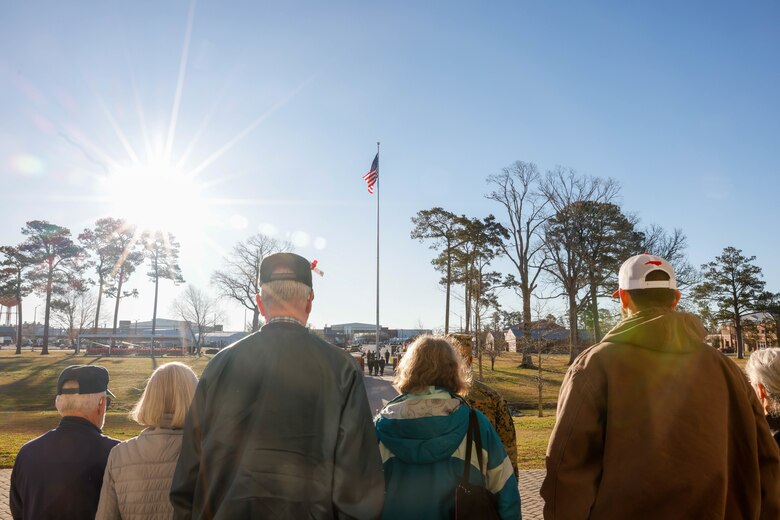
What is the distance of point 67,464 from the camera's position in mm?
2855

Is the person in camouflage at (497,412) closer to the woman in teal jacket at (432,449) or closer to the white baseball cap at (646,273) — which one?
the woman in teal jacket at (432,449)

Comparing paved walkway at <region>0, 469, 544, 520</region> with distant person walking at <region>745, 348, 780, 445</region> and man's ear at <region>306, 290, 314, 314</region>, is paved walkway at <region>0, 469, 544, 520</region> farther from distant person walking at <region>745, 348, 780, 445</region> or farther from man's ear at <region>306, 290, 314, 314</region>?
man's ear at <region>306, 290, 314, 314</region>

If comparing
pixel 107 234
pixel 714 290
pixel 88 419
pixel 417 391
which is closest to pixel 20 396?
pixel 88 419

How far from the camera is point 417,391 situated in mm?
2768

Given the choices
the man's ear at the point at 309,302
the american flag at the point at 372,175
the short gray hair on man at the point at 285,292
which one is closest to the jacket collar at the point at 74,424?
the short gray hair on man at the point at 285,292

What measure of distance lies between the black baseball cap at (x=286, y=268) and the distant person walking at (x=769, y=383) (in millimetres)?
2661

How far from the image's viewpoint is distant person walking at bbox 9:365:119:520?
9.26ft

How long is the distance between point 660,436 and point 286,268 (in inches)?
71.7

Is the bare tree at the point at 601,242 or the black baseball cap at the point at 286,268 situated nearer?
the black baseball cap at the point at 286,268

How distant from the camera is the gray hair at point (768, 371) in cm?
315

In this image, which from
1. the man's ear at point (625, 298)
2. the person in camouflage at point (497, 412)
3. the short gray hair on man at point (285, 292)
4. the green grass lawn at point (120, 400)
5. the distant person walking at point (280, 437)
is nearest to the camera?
the distant person walking at point (280, 437)

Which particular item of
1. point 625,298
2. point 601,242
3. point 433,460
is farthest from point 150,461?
point 601,242

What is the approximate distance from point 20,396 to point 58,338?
227 feet

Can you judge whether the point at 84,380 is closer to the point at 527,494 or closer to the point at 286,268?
the point at 286,268
